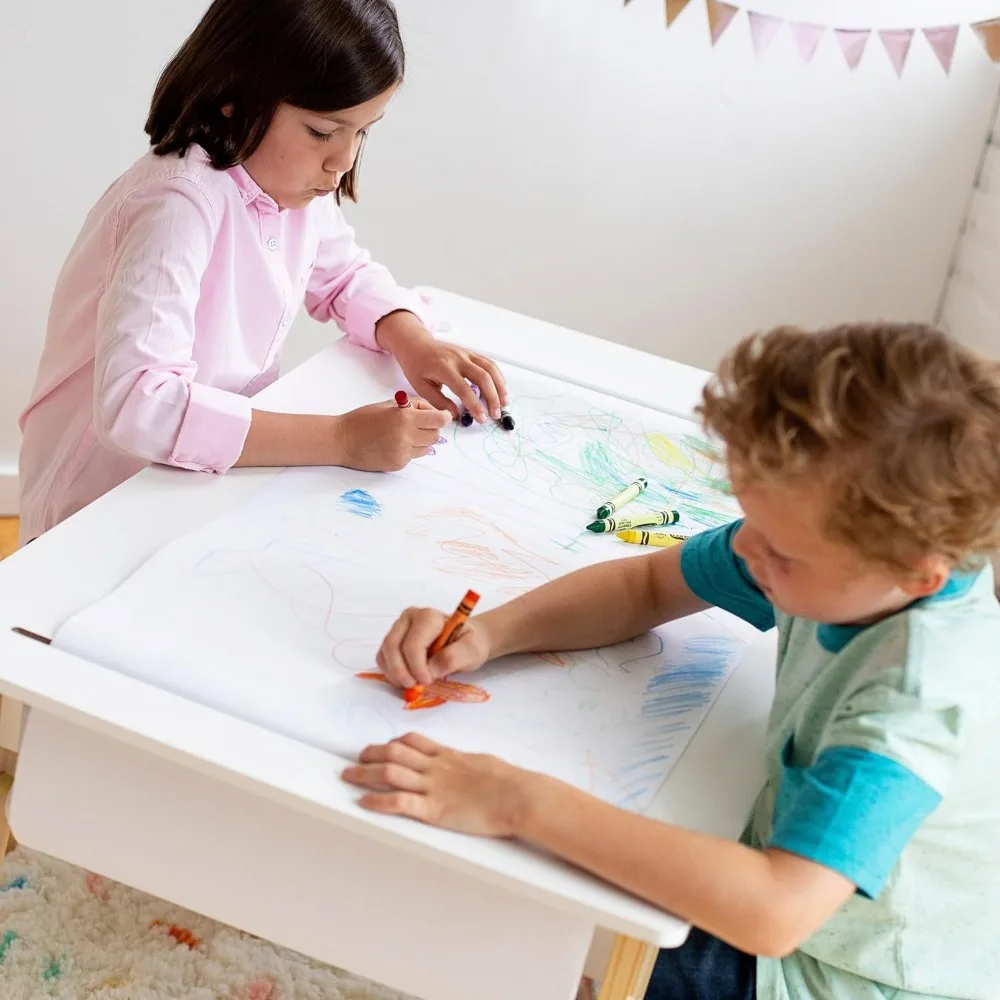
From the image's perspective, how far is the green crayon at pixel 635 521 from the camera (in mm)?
1058

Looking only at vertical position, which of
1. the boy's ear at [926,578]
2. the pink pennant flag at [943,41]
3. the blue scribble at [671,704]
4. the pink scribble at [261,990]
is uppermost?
the pink pennant flag at [943,41]

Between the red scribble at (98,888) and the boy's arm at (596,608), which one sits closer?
the boy's arm at (596,608)

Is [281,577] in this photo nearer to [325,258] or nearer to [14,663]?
[14,663]

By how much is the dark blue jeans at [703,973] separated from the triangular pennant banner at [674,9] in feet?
5.13

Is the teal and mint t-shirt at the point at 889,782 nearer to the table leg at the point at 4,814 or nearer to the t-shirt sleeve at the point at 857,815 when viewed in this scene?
the t-shirt sleeve at the point at 857,815

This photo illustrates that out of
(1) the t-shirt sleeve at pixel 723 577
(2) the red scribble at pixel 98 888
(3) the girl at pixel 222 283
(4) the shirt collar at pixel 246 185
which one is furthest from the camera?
(2) the red scribble at pixel 98 888

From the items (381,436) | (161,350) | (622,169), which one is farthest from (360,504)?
(622,169)

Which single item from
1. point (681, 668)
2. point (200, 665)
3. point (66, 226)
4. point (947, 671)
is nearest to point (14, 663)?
point (200, 665)

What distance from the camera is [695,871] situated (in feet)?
2.25

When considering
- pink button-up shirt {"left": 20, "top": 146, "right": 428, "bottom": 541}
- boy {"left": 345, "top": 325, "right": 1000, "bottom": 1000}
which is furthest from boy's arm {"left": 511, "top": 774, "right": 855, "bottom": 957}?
pink button-up shirt {"left": 20, "top": 146, "right": 428, "bottom": 541}

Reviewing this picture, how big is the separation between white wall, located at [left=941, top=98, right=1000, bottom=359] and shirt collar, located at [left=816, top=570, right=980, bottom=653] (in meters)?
1.35

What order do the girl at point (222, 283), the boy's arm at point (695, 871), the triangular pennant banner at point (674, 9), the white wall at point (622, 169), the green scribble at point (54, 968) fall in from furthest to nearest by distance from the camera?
the triangular pennant banner at point (674, 9), the white wall at point (622, 169), the green scribble at point (54, 968), the girl at point (222, 283), the boy's arm at point (695, 871)

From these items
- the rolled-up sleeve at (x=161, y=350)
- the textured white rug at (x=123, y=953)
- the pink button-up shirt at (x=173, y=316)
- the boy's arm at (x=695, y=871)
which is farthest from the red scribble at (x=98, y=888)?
the boy's arm at (x=695, y=871)

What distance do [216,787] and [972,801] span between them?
0.49 m
